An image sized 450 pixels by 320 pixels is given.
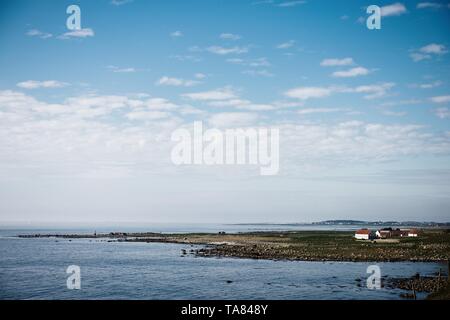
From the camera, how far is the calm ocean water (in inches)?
1357

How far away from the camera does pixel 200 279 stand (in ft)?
139

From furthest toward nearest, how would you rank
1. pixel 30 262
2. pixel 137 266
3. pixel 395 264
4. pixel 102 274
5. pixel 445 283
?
pixel 30 262
pixel 137 266
pixel 395 264
pixel 102 274
pixel 445 283

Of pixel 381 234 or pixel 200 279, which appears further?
pixel 381 234

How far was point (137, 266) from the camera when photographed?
54.7m

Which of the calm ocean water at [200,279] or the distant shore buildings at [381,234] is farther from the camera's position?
the distant shore buildings at [381,234]

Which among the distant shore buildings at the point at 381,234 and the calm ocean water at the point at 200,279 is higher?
the calm ocean water at the point at 200,279

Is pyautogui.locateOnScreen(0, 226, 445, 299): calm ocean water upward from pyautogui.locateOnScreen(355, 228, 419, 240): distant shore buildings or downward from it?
upward

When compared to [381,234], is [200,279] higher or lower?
higher

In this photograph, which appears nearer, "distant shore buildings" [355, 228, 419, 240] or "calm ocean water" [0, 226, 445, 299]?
"calm ocean water" [0, 226, 445, 299]

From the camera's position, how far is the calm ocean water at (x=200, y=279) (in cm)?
3447

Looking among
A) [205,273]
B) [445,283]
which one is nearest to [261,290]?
[205,273]

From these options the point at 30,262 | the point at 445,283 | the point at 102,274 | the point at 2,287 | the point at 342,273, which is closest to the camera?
the point at 445,283
